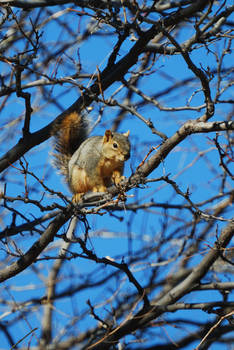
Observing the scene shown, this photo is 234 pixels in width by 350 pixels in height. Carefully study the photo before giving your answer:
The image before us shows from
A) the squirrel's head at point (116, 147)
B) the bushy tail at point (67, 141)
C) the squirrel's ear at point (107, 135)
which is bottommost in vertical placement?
the squirrel's head at point (116, 147)

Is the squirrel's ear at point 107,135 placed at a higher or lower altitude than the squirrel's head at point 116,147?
higher

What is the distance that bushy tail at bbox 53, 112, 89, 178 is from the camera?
12.0ft

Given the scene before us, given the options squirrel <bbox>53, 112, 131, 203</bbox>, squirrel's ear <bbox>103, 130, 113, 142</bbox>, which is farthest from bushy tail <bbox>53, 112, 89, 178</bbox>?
squirrel's ear <bbox>103, 130, 113, 142</bbox>

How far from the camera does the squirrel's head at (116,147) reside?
3543 mm

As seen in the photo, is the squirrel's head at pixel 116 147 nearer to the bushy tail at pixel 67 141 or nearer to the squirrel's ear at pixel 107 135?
the squirrel's ear at pixel 107 135

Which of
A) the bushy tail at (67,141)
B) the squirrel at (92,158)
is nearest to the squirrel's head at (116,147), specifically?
the squirrel at (92,158)

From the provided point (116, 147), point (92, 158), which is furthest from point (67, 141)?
point (116, 147)

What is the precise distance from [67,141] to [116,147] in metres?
0.48

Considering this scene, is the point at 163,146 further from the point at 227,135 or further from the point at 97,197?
the point at 227,135

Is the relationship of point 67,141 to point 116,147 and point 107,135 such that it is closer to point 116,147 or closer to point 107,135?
point 107,135

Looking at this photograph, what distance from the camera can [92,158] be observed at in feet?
12.4

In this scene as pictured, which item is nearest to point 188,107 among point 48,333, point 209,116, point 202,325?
point 209,116

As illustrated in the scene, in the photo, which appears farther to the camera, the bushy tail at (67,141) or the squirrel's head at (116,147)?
the bushy tail at (67,141)

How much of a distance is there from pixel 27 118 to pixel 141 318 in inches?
57.5
